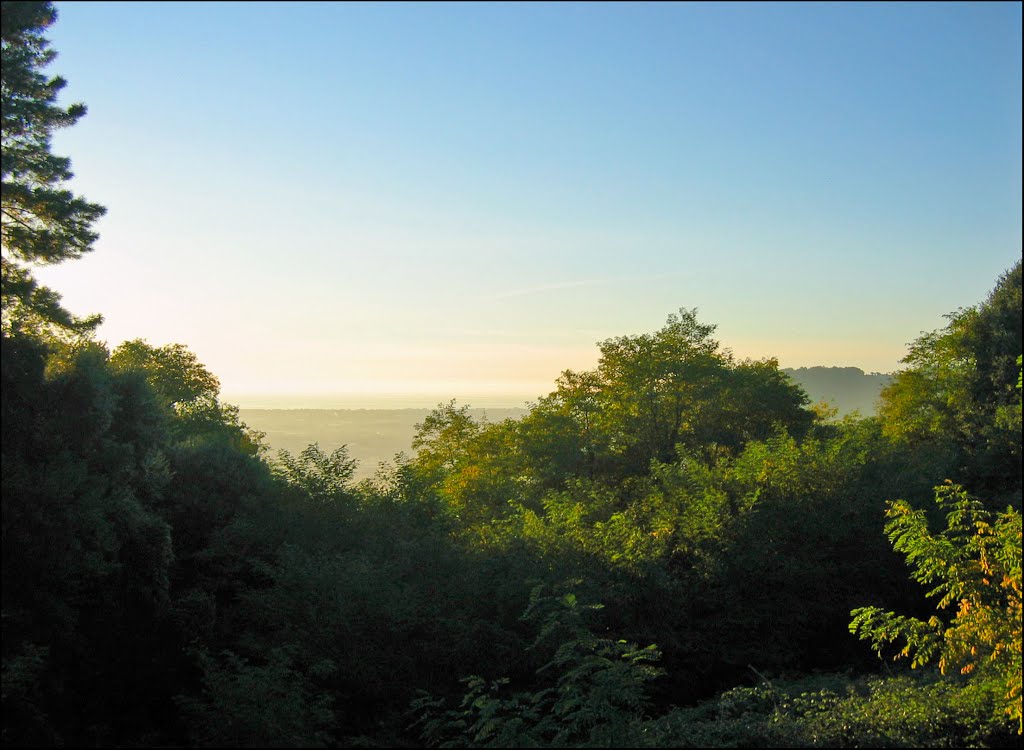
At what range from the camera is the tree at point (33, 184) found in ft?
40.1

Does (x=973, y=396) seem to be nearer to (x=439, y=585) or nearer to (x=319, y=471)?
(x=439, y=585)

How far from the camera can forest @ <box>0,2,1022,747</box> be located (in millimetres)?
10086

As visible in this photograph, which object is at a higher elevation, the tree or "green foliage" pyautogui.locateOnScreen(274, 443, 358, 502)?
the tree

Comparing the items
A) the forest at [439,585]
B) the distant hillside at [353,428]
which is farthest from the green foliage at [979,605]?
the distant hillside at [353,428]

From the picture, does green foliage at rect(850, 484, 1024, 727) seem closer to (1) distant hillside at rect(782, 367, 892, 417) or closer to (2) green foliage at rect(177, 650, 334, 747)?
(2) green foliage at rect(177, 650, 334, 747)

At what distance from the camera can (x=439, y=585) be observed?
1596cm

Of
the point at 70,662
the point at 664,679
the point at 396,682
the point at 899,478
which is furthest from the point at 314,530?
the point at 899,478

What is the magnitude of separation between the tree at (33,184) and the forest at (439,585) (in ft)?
0.16

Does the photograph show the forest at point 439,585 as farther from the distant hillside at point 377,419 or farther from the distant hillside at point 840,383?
the distant hillside at point 840,383

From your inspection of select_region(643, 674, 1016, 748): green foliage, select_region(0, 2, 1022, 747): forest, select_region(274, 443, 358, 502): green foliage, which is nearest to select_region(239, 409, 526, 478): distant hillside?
select_region(274, 443, 358, 502): green foliage

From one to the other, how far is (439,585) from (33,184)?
11.5 meters

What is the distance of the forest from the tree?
5cm

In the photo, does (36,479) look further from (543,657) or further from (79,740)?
(543,657)

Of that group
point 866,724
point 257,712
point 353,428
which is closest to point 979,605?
point 866,724
